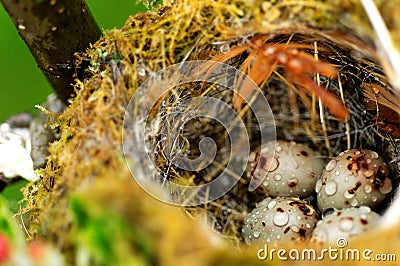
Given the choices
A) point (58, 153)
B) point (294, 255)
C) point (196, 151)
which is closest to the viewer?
point (294, 255)

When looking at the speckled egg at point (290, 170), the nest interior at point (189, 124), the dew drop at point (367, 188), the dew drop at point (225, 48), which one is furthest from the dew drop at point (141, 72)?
the dew drop at point (367, 188)

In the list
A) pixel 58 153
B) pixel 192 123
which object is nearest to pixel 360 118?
pixel 192 123

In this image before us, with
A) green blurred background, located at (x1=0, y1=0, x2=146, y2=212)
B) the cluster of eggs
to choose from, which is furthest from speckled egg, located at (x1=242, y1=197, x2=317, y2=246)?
green blurred background, located at (x1=0, y1=0, x2=146, y2=212)

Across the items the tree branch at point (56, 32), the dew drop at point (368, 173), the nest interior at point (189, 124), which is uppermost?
the tree branch at point (56, 32)

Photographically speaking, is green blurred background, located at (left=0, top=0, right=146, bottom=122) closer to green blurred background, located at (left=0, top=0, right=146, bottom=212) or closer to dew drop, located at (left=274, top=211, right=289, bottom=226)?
green blurred background, located at (left=0, top=0, right=146, bottom=212)

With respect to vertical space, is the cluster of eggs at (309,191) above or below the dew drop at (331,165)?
below

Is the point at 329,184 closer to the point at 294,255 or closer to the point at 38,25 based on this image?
the point at 294,255

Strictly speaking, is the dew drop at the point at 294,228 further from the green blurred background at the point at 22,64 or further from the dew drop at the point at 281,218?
the green blurred background at the point at 22,64
